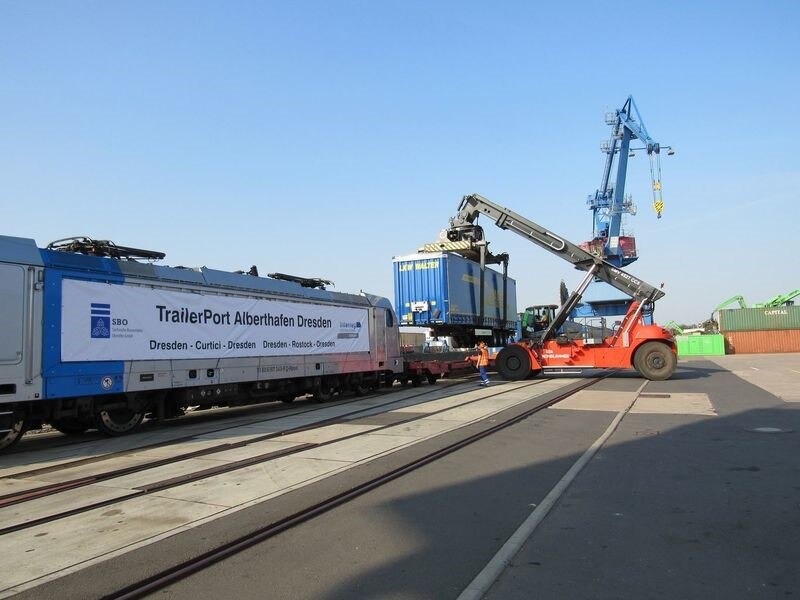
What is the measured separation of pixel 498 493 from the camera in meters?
6.34

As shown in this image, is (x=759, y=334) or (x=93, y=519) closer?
(x=93, y=519)

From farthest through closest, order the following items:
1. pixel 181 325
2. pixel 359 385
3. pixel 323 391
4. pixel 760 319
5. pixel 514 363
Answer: pixel 760 319 < pixel 514 363 < pixel 359 385 < pixel 323 391 < pixel 181 325

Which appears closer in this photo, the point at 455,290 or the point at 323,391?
the point at 323,391

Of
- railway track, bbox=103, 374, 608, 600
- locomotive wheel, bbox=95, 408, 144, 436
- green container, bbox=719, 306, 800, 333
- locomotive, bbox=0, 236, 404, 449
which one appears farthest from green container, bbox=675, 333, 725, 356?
railway track, bbox=103, 374, 608, 600

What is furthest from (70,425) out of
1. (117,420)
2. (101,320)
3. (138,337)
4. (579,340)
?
(579,340)

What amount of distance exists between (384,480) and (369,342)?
1273 cm

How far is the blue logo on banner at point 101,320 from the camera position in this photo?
1083 cm

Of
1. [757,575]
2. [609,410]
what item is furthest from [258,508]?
[609,410]

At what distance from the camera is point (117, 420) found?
38.4 feet

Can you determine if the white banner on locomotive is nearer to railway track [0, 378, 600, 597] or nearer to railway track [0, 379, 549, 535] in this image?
railway track [0, 379, 549, 535]

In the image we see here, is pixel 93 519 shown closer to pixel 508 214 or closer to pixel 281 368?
pixel 281 368

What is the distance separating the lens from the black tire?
66.3ft

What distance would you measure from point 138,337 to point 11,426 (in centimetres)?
277

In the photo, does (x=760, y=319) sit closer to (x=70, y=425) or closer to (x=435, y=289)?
(x=435, y=289)
